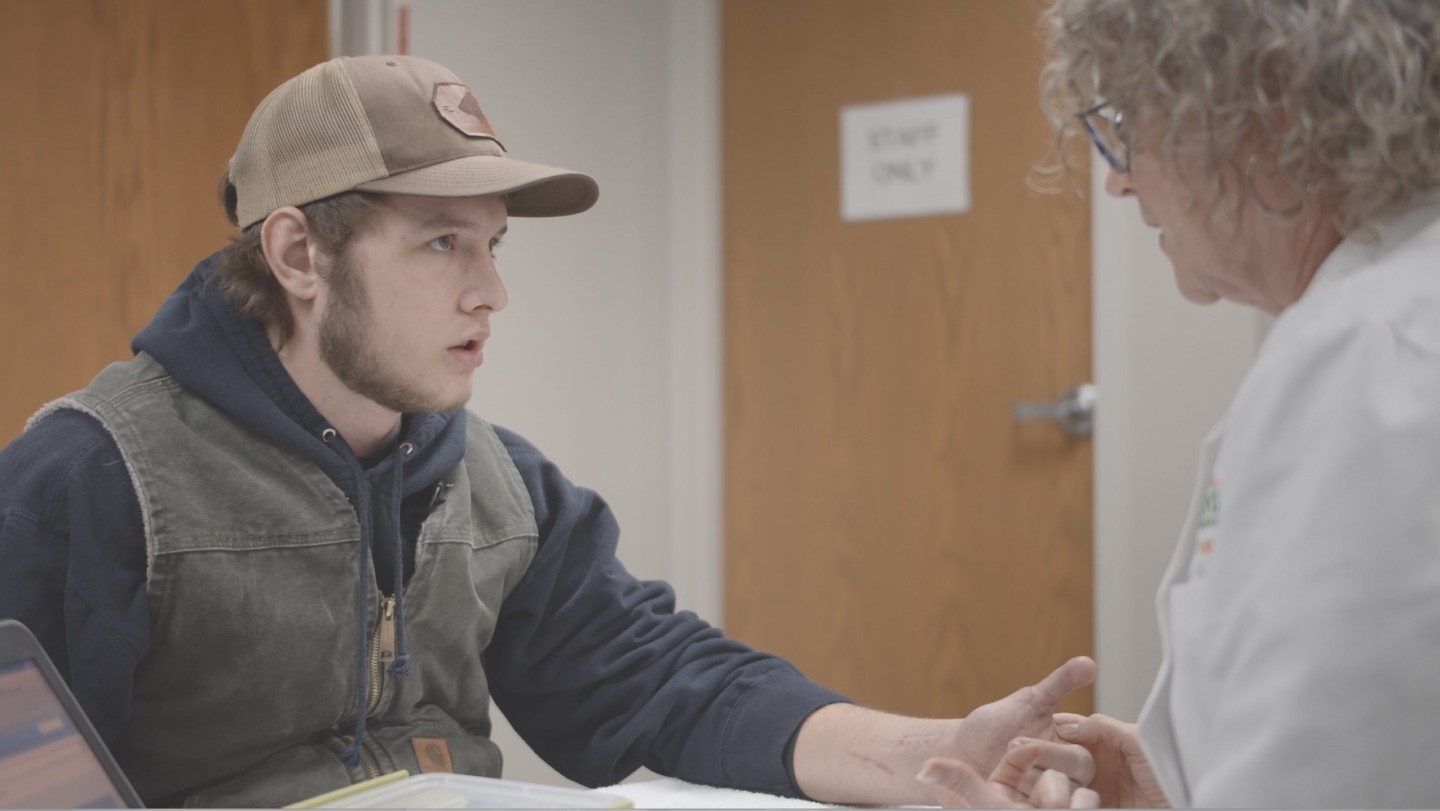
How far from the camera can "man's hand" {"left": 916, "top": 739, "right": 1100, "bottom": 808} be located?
2.86 ft

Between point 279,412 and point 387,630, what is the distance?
23 centimetres

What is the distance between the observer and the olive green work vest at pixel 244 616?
1.07m

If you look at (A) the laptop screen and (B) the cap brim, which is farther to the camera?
(B) the cap brim

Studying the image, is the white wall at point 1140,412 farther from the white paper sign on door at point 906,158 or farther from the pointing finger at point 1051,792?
the pointing finger at point 1051,792

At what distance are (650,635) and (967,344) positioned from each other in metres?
1.41

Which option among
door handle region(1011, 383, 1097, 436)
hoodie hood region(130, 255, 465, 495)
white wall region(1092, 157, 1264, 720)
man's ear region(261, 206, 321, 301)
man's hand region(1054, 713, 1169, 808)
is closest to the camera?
man's hand region(1054, 713, 1169, 808)

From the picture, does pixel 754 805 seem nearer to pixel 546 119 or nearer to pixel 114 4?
pixel 114 4

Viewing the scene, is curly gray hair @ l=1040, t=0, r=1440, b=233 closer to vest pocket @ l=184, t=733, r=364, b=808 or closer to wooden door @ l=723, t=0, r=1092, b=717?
vest pocket @ l=184, t=733, r=364, b=808

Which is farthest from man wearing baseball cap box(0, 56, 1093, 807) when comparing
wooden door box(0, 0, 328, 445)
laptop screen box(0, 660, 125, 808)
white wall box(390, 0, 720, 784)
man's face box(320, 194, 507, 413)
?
white wall box(390, 0, 720, 784)

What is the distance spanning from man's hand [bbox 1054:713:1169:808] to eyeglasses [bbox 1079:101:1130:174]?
0.48m

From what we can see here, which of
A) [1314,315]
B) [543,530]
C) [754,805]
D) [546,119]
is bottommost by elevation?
[754,805]

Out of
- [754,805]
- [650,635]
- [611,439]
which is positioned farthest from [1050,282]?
[754,805]

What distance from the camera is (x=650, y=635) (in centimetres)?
133

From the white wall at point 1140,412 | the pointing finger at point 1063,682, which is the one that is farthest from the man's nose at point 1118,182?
the white wall at point 1140,412
